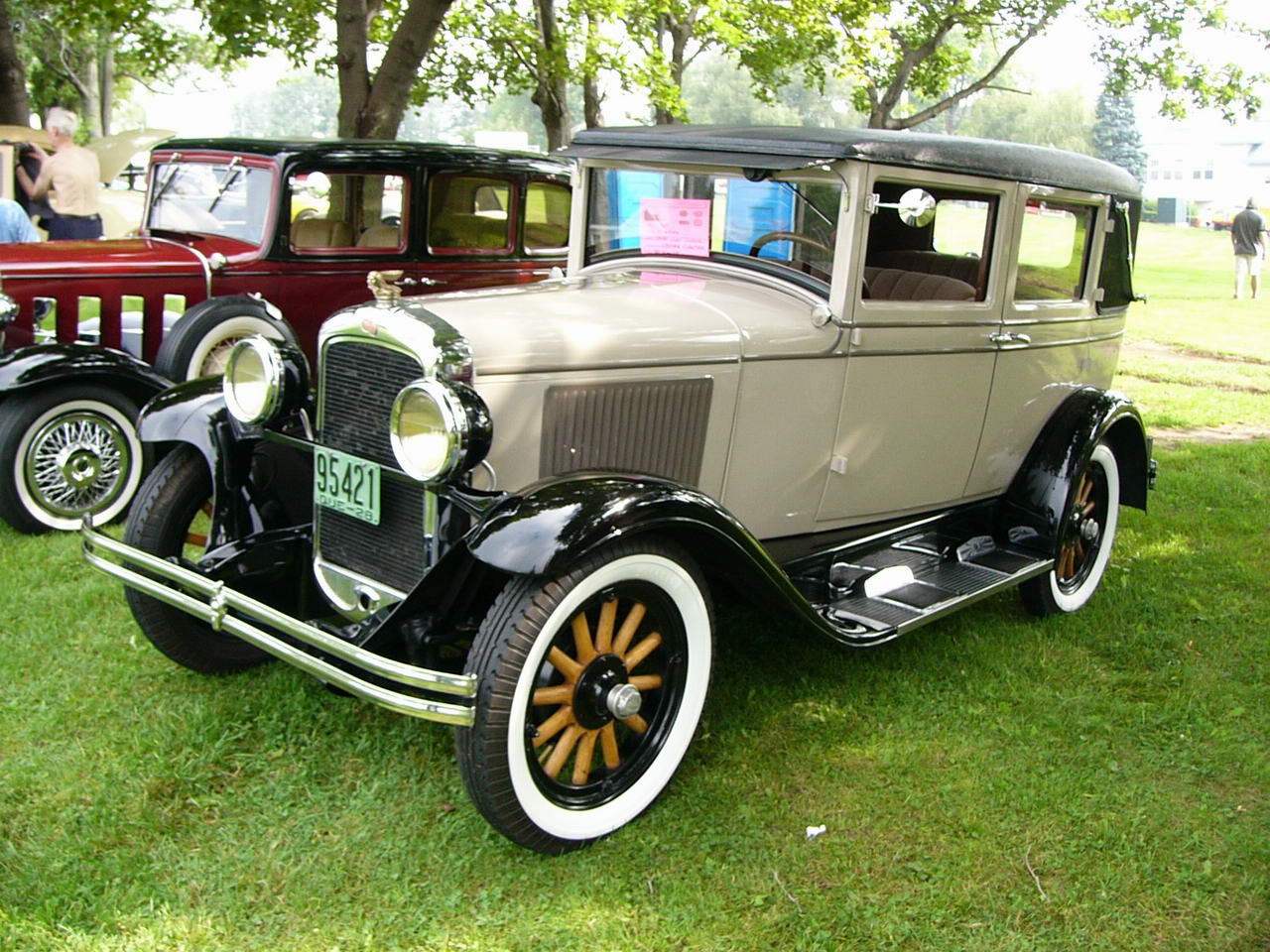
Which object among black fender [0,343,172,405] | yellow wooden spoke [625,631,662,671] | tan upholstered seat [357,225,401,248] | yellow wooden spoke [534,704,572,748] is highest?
tan upholstered seat [357,225,401,248]

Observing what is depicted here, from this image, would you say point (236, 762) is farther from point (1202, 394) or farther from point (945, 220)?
point (1202, 394)

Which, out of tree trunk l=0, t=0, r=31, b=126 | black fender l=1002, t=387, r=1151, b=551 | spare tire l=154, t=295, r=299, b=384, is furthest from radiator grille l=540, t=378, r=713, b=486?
tree trunk l=0, t=0, r=31, b=126

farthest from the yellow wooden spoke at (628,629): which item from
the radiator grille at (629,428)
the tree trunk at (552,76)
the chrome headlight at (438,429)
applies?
the tree trunk at (552,76)

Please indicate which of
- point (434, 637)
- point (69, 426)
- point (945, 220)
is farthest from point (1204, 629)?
point (69, 426)

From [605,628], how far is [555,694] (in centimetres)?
22

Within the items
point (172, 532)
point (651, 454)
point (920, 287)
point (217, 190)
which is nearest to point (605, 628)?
point (651, 454)

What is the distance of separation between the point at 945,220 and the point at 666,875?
268 centimetres

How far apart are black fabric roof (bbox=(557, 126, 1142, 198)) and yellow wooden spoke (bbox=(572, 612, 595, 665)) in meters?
1.61

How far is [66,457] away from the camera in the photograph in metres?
5.29

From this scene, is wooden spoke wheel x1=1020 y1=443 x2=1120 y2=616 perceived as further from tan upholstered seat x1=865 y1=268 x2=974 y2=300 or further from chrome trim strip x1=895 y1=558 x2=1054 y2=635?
tan upholstered seat x1=865 y1=268 x2=974 y2=300

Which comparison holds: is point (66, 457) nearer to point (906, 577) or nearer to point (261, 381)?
point (261, 381)

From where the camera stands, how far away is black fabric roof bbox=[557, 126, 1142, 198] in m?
3.58

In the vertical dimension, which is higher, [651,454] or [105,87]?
[105,87]

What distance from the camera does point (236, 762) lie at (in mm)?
3361
